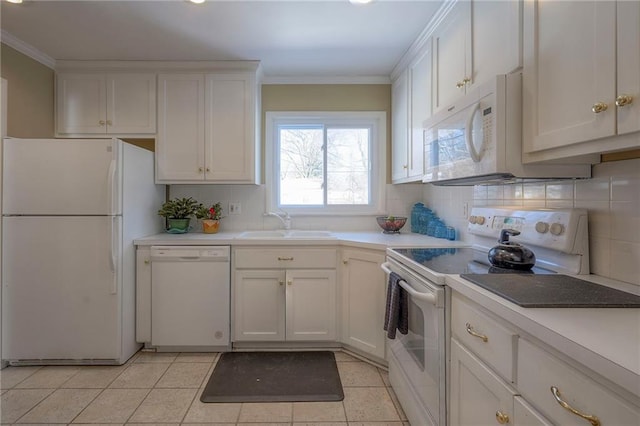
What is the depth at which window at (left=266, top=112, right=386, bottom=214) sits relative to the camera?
298 cm

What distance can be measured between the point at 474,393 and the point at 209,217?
234cm

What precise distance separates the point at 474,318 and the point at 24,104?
326 cm

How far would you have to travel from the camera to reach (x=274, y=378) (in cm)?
203

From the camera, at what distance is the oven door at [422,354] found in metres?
1.26

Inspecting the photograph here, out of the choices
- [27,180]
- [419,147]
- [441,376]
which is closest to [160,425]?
[441,376]

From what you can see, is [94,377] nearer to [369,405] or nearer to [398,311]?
[369,405]

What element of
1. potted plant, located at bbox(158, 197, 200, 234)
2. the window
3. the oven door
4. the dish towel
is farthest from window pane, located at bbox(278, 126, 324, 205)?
the dish towel

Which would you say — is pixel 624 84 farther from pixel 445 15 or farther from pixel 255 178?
pixel 255 178

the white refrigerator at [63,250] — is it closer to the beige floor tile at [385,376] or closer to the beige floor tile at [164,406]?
the beige floor tile at [164,406]

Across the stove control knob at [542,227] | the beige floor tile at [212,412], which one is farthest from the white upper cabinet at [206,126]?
the stove control knob at [542,227]

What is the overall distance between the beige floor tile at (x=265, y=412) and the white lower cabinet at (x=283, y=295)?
1.99 ft

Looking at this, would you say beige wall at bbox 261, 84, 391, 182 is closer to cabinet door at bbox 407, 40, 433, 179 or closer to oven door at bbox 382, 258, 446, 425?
cabinet door at bbox 407, 40, 433, 179

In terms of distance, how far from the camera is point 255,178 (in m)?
2.64

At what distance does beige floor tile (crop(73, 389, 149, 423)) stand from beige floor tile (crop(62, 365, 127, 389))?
0.42ft
